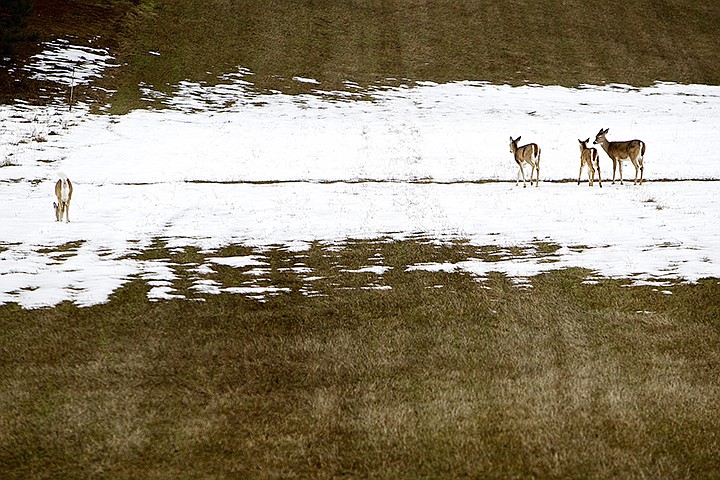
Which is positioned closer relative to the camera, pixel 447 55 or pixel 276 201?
pixel 276 201

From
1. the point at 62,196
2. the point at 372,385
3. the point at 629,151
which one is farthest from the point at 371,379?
the point at 629,151

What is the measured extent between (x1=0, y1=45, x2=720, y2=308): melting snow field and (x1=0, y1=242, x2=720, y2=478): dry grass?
1521 millimetres

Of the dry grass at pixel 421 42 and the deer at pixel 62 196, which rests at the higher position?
the dry grass at pixel 421 42

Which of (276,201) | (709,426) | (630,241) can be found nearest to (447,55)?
(276,201)

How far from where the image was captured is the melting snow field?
13.6 m

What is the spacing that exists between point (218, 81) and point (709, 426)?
39.8 metres

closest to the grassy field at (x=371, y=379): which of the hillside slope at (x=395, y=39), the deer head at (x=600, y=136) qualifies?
the deer head at (x=600, y=136)

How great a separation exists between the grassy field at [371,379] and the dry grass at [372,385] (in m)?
0.02

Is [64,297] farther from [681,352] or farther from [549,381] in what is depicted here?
[681,352]

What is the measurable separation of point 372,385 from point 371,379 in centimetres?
19

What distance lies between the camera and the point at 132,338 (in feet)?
30.9

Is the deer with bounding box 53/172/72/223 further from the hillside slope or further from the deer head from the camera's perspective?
the hillside slope

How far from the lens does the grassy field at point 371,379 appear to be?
6.39 metres

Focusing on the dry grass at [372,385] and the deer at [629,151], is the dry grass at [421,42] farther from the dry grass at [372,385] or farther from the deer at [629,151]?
the dry grass at [372,385]
